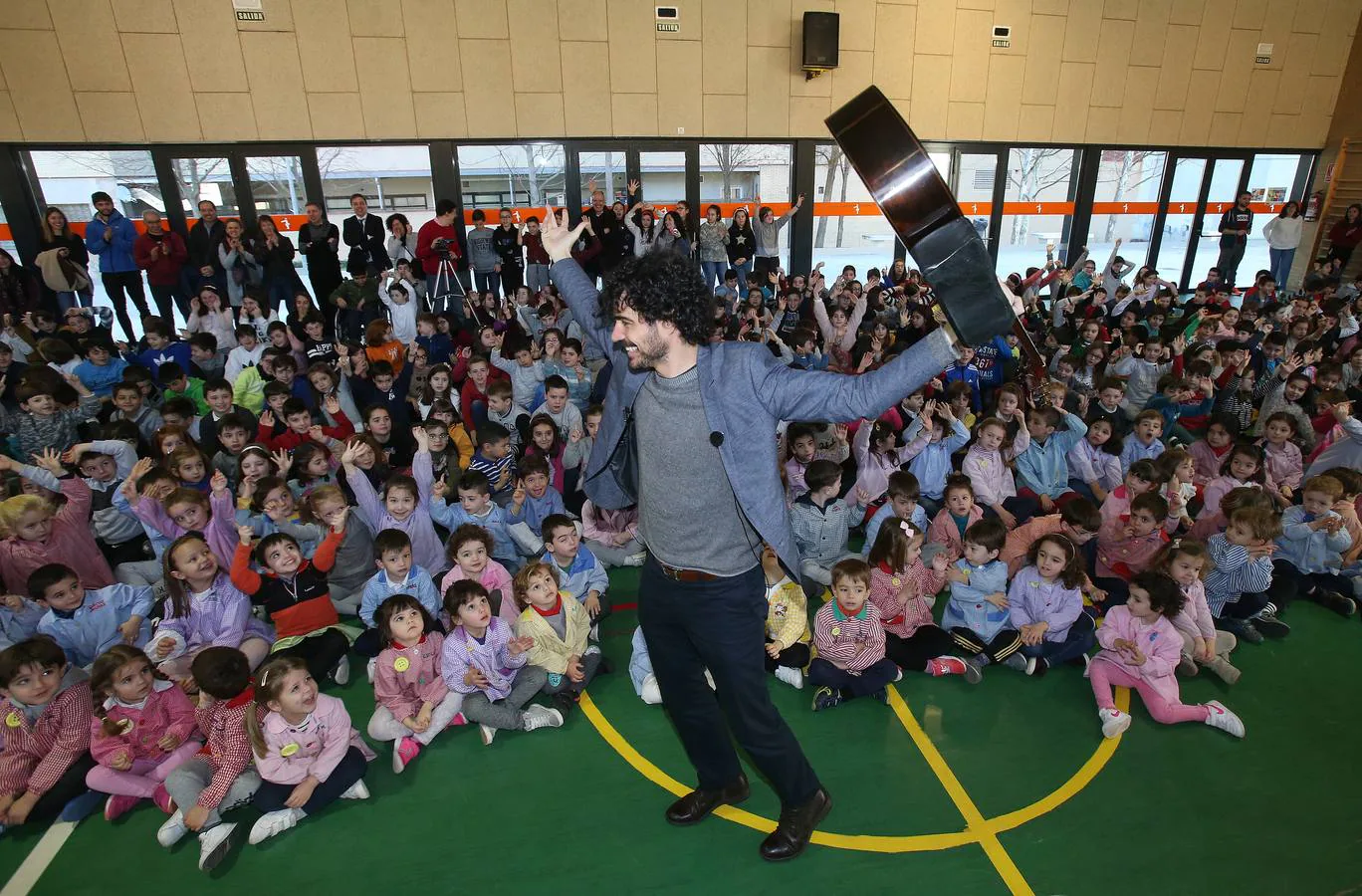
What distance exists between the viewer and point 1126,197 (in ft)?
44.5

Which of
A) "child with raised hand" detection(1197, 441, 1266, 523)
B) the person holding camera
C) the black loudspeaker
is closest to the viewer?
"child with raised hand" detection(1197, 441, 1266, 523)

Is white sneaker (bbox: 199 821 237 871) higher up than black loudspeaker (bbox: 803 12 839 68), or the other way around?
black loudspeaker (bbox: 803 12 839 68)

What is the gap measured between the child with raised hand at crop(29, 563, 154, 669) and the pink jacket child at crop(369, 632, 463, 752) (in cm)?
136

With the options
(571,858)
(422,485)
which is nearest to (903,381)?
(571,858)

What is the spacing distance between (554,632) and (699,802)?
1145 mm

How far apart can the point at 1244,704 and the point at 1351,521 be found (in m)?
1.61

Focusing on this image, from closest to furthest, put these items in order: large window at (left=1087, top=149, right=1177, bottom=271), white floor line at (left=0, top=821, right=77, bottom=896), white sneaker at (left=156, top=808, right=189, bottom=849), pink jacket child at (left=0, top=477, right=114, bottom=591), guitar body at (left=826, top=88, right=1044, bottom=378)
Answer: guitar body at (left=826, top=88, right=1044, bottom=378) < white floor line at (left=0, top=821, right=77, bottom=896) < white sneaker at (left=156, top=808, right=189, bottom=849) < pink jacket child at (left=0, top=477, right=114, bottom=591) < large window at (left=1087, top=149, right=1177, bottom=271)

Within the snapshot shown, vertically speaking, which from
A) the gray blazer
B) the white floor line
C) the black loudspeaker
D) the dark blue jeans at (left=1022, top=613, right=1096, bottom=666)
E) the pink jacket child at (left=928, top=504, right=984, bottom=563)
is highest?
the black loudspeaker

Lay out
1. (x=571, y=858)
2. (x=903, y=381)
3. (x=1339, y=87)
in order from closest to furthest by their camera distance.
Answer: (x=903, y=381) < (x=571, y=858) < (x=1339, y=87)

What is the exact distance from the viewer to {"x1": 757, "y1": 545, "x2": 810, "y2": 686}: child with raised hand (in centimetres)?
362

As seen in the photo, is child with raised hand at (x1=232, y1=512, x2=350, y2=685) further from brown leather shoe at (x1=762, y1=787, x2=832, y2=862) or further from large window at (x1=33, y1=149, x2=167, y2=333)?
large window at (x1=33, y1=149, x2=167, y2=333)

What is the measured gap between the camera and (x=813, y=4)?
11.1 metres

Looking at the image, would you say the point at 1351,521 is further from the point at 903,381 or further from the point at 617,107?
the point at 617,107

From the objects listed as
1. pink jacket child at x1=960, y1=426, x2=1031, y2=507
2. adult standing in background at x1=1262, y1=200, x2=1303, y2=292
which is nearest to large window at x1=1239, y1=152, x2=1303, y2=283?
adult standing in background at x1=1262, y1=200, x2=1303, y2=292
